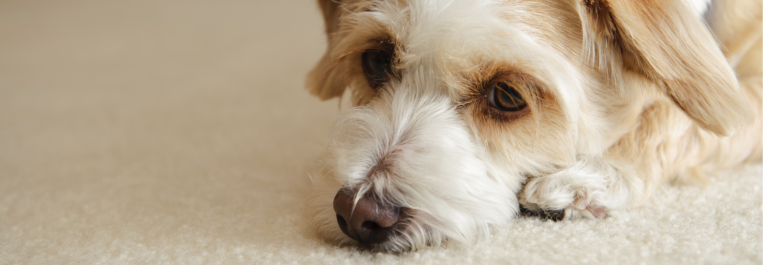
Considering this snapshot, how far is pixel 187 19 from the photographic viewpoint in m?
4.22

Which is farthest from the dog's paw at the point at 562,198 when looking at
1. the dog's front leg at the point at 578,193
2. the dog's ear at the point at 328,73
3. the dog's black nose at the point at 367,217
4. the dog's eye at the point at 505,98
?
the dog's ear at the point at 328,73

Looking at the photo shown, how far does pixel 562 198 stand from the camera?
1068 mm

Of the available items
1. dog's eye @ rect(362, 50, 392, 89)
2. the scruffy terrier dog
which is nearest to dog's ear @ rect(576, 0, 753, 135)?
the scruffy terrier dog

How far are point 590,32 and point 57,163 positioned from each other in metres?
1.61

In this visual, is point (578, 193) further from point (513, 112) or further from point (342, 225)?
point (342, 225)

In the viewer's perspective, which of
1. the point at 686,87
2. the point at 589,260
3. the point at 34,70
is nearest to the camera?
the point at 589,260

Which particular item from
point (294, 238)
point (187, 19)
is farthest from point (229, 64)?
point (294, 238)

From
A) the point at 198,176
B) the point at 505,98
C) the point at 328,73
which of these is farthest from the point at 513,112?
the point at 198,176

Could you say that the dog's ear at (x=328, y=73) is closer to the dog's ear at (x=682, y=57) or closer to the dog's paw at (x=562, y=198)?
the dog's paw at (x=562, y=198)

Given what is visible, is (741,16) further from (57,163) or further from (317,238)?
(57,163)

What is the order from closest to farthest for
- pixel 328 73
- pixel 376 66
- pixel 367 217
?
pixel 367 217 < pixel 376 66 < pixel 328 73

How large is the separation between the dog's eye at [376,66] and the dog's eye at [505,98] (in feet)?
0.82

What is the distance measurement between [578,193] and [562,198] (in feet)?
0.14

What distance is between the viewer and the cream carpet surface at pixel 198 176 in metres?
0.95
